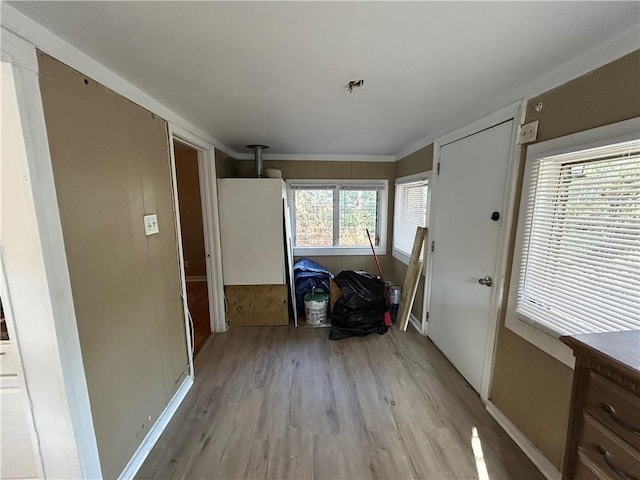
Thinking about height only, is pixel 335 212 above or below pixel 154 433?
above

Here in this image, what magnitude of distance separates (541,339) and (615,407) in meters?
0.74

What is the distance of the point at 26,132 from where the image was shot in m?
0.91

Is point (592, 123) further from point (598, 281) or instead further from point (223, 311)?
point (223, 311)

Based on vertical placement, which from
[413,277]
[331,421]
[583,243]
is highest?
[583,243]

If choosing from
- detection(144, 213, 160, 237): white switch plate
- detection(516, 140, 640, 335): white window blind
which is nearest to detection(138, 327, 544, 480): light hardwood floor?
detection(516, 140, 640, 335): white window blind

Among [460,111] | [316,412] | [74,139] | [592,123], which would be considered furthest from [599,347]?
[74,139]

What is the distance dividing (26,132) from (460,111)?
2457 millimetres

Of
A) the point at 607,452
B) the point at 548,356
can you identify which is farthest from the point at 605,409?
the point at 548,356

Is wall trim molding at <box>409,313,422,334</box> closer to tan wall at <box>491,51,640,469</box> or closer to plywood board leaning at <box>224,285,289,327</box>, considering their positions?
tan wall at <box>491,51,640,469</box>

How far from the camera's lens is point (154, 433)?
5.37ft

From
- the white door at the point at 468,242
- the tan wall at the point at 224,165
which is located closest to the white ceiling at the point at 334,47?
the white door at the point at 468,242

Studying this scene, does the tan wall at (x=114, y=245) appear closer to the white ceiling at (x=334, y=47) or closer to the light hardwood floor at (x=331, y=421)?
the white ceiling at (x=334, y=47)

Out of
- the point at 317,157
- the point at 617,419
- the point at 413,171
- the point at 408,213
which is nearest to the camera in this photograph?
the point at 617,419

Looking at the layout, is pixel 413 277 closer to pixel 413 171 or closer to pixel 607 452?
pixel 413 171
